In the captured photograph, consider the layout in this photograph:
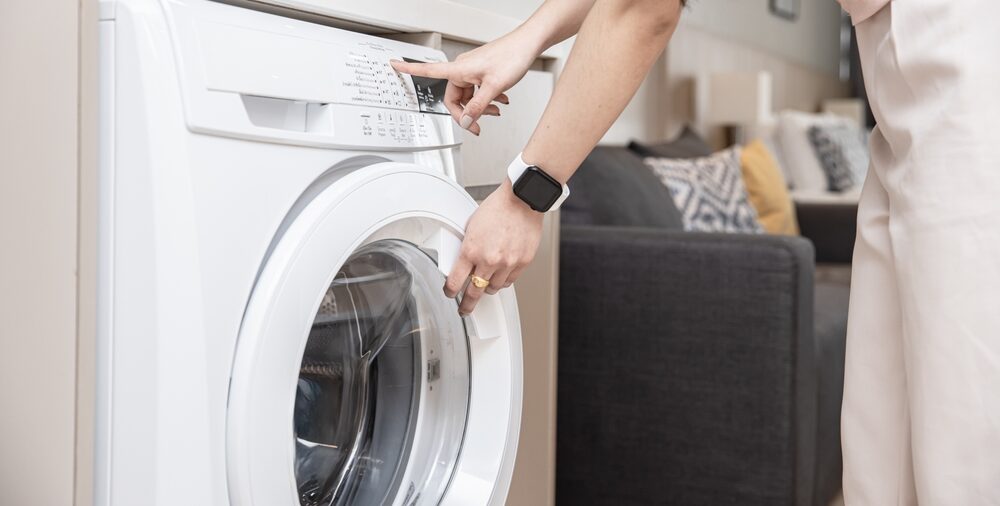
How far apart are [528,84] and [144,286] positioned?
0.76 m

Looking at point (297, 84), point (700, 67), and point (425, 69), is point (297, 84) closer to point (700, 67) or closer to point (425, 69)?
point (425, 69)

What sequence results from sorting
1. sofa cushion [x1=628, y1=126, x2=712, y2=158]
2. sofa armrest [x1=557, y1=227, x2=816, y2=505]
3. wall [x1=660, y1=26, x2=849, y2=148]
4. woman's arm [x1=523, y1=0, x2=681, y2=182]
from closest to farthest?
woman's arm [x1=523, y1=0, x2=681, y2=182] < sofa armrest [x1=557, y1=227, x2=816, y2=505] < sofa cushion [x1=628, y1=126, x2=712, y2=158] < wall [x1=660, y1=26, x2=849, y2=148]

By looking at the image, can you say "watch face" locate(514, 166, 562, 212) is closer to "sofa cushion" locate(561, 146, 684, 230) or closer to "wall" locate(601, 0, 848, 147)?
"sofa cushion" locate(561, 146, 684, 230)

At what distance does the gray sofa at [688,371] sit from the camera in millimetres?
1772

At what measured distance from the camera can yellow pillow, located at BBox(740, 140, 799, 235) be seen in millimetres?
3008

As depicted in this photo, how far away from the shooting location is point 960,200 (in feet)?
2.68

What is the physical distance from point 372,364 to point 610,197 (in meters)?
1.18

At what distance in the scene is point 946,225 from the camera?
82 centimetres

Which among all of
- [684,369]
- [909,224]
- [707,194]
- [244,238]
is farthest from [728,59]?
[244,238]

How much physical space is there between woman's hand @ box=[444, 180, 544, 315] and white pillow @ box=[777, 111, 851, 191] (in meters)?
3.56

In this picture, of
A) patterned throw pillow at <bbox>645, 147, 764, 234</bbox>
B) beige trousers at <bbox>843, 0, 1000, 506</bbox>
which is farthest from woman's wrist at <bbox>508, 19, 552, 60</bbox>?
patterned throw pillow at <bbox>645, 147, 764, 234</bbox>

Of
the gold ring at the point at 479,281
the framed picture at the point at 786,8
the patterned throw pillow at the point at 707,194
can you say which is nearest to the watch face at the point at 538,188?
the gold ring at the point at 479,281

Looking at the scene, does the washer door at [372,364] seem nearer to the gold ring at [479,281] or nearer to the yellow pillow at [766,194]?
the gold ring at [479,281]

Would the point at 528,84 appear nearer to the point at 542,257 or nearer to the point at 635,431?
the point at 542,257
